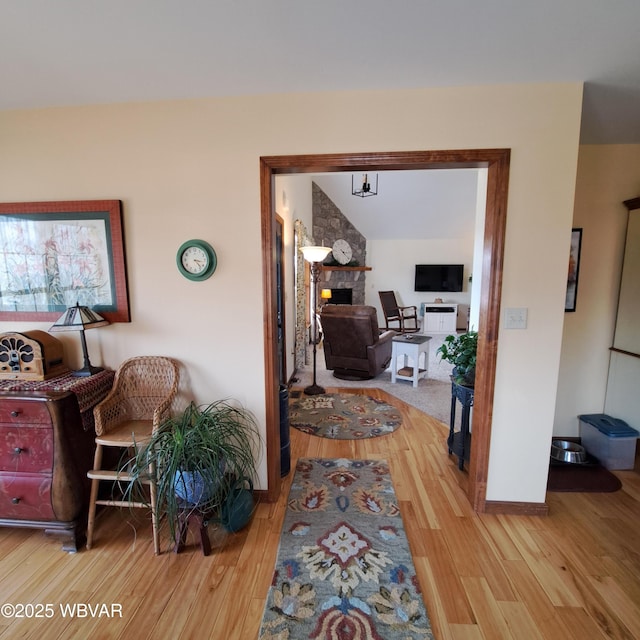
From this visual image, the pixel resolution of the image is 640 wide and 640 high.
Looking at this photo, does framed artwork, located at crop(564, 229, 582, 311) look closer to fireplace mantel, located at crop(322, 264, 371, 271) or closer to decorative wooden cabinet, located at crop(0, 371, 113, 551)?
decorative wooden cabinet, located at crop(0, 371, 113, 551)

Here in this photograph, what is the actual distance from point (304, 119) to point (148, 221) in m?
1.04

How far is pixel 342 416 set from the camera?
3.12m

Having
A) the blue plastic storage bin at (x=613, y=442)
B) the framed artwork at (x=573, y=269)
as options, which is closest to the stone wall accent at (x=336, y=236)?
the framed artwork at (x=573, y=269)

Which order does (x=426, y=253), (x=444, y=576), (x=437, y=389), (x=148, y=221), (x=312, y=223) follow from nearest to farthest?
(x=444, y=576)
(x=148, y=221)
(x=437, y=389)
(x=312, y=223)
(x=426, y=253)

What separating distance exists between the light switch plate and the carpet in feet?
4.00

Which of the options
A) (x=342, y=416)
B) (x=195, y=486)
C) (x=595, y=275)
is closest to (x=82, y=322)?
(x=195, y=486)

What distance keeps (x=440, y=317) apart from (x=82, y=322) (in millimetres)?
7197

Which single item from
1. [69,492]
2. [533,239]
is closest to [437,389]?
[533,239]

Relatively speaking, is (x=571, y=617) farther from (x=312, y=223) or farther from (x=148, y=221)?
(x=312, y=223)

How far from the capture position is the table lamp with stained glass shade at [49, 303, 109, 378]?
5.55 ft

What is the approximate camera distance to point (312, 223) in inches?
260

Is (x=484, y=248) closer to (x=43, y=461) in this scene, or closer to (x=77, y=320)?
(x=77, y=320)

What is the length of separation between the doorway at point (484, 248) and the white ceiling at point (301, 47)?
0.35 metres

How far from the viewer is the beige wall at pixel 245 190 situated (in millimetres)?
1628
